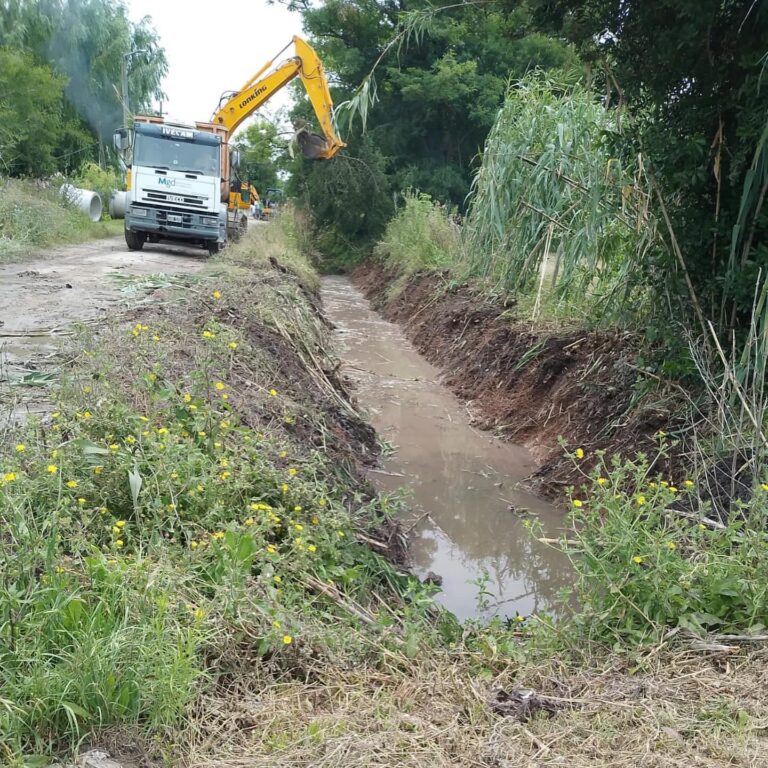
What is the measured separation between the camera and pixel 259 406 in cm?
534

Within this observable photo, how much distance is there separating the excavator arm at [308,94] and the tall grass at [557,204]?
4.59 m

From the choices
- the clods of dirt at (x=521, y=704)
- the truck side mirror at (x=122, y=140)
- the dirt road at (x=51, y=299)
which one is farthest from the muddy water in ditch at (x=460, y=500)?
the truck side mirror at (x=122, y=140)

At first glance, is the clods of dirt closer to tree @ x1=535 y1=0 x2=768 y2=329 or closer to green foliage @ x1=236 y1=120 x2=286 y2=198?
tree @ x1=535 y1=0 x2=768 y2=329

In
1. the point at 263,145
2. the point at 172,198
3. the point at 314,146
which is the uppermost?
the point at 263,145

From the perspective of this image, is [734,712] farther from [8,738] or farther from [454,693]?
[8,738]

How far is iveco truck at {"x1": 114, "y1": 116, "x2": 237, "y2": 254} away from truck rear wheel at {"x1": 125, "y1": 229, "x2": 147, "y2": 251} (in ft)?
0.09

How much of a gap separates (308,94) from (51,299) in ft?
28.7

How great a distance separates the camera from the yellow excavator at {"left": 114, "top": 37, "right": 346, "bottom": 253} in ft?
48.6

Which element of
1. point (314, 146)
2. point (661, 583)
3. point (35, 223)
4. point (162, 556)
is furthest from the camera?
point (35, 223)

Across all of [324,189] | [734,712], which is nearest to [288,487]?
[734,712]

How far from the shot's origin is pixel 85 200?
74.9ft

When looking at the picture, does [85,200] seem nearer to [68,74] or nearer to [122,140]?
[122,140]

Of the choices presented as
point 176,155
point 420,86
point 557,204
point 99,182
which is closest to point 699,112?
point 557,204

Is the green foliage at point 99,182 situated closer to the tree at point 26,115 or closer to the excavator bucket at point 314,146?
the tree at point 26,115
